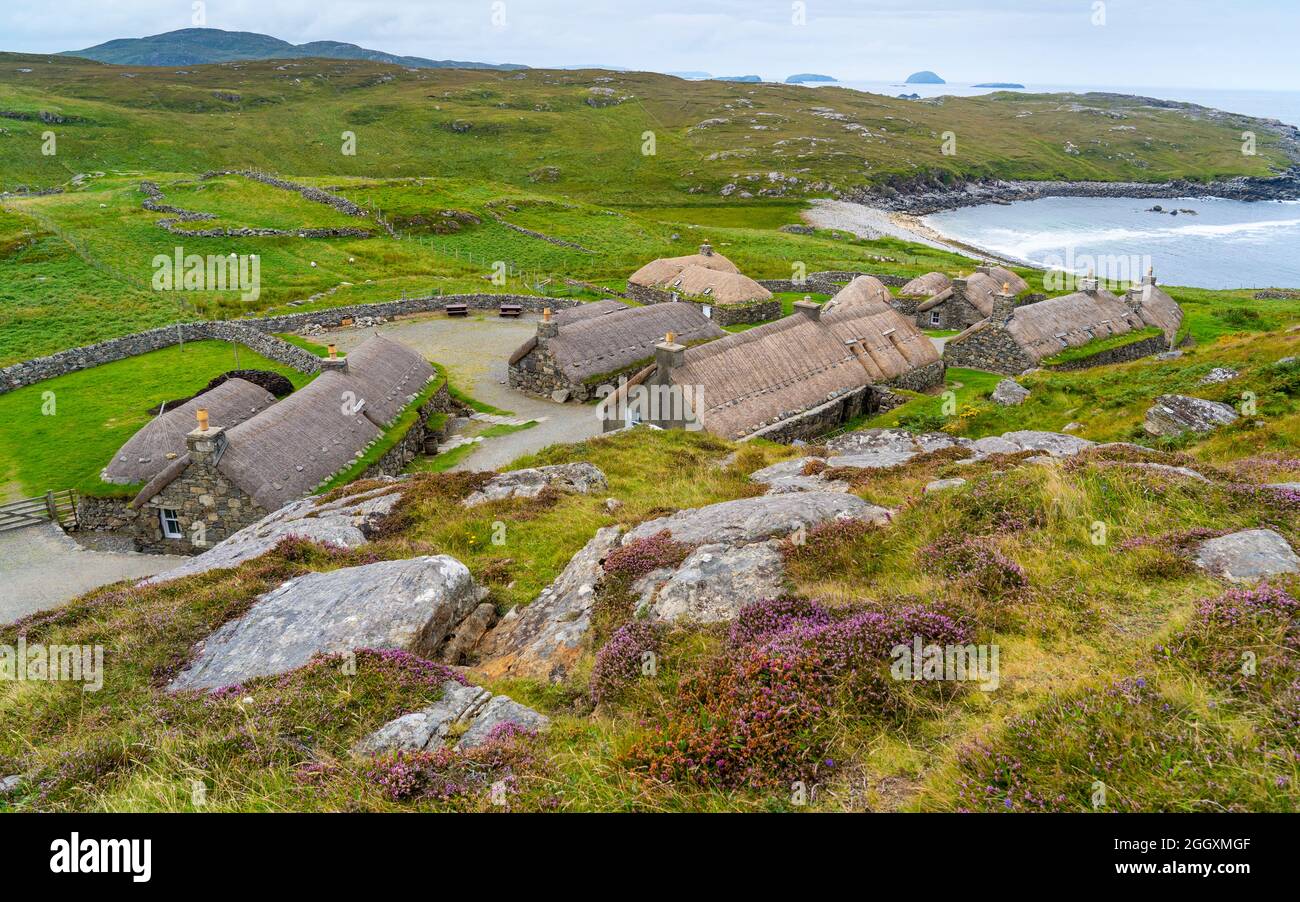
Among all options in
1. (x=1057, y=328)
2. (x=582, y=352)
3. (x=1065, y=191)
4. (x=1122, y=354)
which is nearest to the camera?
(x=582, y=352)

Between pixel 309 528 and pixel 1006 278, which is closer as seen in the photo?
pixel 309 528

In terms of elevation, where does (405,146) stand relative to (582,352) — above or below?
above

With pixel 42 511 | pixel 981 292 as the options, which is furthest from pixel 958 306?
pixel 42 511

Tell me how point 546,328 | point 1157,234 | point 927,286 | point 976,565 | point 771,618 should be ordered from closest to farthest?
1. point 771,618
2. point 976,565
3. point 546,328
4. point 927,286
5. point 1157,234

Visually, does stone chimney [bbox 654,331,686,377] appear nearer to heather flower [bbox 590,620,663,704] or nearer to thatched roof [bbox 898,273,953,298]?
heather flower [bbox 590,620,663,704]

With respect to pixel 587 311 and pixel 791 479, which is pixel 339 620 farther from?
pixel 587 311

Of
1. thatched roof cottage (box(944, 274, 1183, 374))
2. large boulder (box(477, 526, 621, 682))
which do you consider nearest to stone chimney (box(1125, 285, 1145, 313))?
thatched roof cottage (box(944, 274, 1183, 374))
